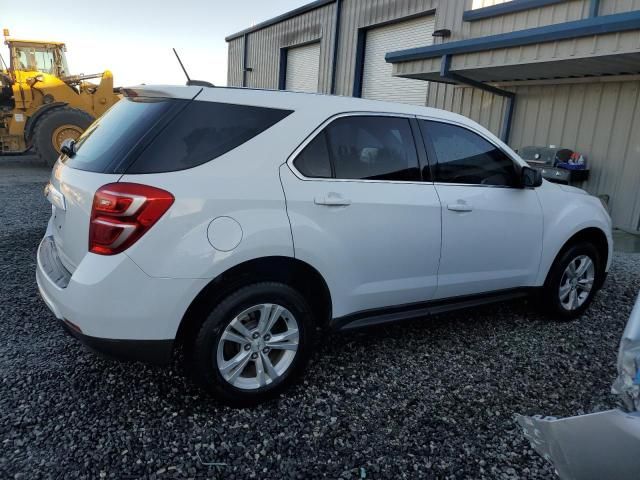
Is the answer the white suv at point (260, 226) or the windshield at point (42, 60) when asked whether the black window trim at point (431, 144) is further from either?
the windshield at point (42, 60)

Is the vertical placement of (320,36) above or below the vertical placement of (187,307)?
above

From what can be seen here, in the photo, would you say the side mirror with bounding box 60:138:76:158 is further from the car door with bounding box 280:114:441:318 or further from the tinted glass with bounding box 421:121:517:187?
the tinted glass with bounding box 421:121:517:187

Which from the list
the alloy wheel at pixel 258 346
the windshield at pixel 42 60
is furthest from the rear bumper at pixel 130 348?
the windshield at pixel 42 60

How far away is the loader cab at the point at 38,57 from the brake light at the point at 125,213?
Result: 42.9 feet

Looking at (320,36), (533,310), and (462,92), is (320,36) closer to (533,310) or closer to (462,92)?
(462,92)

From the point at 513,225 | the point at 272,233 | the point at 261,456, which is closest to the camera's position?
the point at 261,456

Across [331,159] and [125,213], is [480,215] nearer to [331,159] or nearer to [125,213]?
[331,159]

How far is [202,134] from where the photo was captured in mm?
2631

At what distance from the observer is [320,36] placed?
15.2 meters

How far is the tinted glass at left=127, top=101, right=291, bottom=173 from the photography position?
2.50 m

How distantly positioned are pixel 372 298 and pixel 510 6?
8.03 metres

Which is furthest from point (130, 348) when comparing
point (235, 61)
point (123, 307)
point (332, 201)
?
point (235, 61)

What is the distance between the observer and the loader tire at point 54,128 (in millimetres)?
11789

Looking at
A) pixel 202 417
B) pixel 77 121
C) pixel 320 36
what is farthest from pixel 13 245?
pixel 320 36
